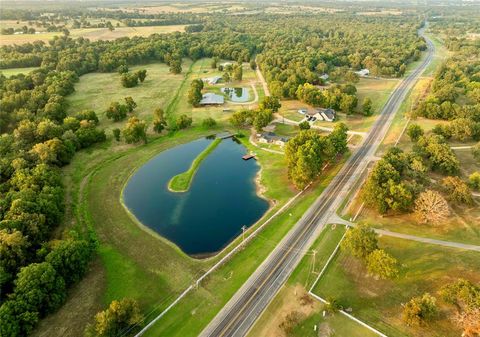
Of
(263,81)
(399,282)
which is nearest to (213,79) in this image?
(263,81)

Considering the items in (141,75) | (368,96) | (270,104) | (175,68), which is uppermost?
(270,104)

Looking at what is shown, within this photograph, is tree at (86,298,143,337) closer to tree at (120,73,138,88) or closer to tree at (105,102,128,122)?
tree at (105,102,128,122)

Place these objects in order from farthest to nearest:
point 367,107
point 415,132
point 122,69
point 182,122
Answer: point 122,69 → point 367,107 → point 182,122 → point 415,132

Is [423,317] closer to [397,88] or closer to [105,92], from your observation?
[397,88]

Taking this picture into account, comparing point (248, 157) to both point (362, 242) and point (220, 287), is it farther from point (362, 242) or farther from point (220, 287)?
point (220, 287)

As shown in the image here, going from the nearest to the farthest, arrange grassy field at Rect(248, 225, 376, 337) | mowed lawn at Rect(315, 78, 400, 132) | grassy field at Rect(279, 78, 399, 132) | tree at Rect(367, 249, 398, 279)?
grassy field at Rect(248, 225, 376, 337)
tree at Rect(367, 249, 398, 279)
mowed lawn at Rect(315, 78, 400, 132)
grassy field at Rect(279, 78, 399, 132)

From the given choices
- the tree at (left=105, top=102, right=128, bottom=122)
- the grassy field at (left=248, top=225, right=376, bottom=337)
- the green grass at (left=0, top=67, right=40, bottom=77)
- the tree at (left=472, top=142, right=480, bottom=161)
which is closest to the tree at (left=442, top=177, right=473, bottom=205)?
the tree at (left=472, top=142, right=480, bottom=161)

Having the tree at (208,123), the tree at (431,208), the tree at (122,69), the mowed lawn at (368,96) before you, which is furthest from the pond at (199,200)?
the tree at (122,69)
